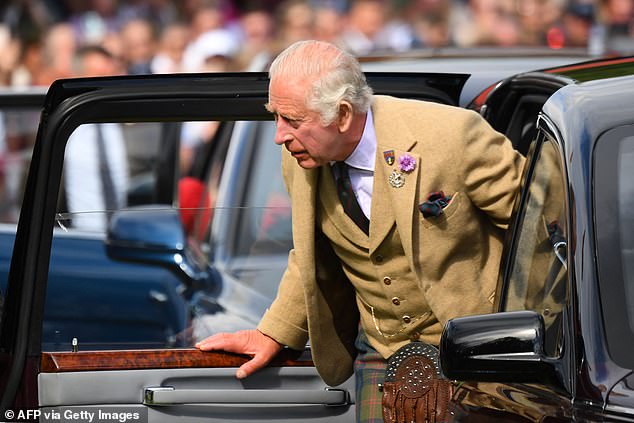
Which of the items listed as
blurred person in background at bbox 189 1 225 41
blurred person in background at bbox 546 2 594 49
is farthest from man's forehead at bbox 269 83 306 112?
blurred person in background at bbox 189 1 225 41

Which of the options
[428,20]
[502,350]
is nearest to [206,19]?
[428,20]

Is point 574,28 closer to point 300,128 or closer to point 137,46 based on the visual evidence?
point 137,46

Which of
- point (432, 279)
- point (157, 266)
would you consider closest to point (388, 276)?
point (432, 279)

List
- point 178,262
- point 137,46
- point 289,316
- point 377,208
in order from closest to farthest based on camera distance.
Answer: point 377,208
point 289,316
point 178,262
point 137,46

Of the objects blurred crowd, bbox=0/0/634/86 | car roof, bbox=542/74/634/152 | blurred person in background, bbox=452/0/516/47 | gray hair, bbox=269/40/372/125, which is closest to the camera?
car roof, bbox=542/74/634/152

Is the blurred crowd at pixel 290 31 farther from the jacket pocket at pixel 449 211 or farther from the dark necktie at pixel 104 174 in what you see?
the jacket pocket at pixel 449 211

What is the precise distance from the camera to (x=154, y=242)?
5008 millimetres

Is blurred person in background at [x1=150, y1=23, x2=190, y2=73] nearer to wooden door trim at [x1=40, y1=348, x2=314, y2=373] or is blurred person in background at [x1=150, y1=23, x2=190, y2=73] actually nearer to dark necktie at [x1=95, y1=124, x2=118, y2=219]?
dark necktie at [x1=95, y1=124, x2=118, y2=219]

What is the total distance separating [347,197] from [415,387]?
527 mm

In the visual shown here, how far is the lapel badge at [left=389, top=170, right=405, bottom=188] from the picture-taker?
3.51 metres

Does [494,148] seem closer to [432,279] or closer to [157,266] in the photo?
[432,279]

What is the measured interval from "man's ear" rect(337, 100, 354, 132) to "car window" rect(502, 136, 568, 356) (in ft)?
1.56

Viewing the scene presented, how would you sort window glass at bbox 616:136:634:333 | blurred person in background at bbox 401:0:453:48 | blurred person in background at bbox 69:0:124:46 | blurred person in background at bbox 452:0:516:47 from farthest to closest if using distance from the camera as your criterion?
blurred person in background at bbox 69:0:124:46 < blurred person in background at bbox 401:0:453:48 < blurred person in background at bbox 452:0:516:47 < window glass at bbox 616:136:634:333

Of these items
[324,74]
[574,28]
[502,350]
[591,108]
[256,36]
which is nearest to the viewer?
[502,350]
